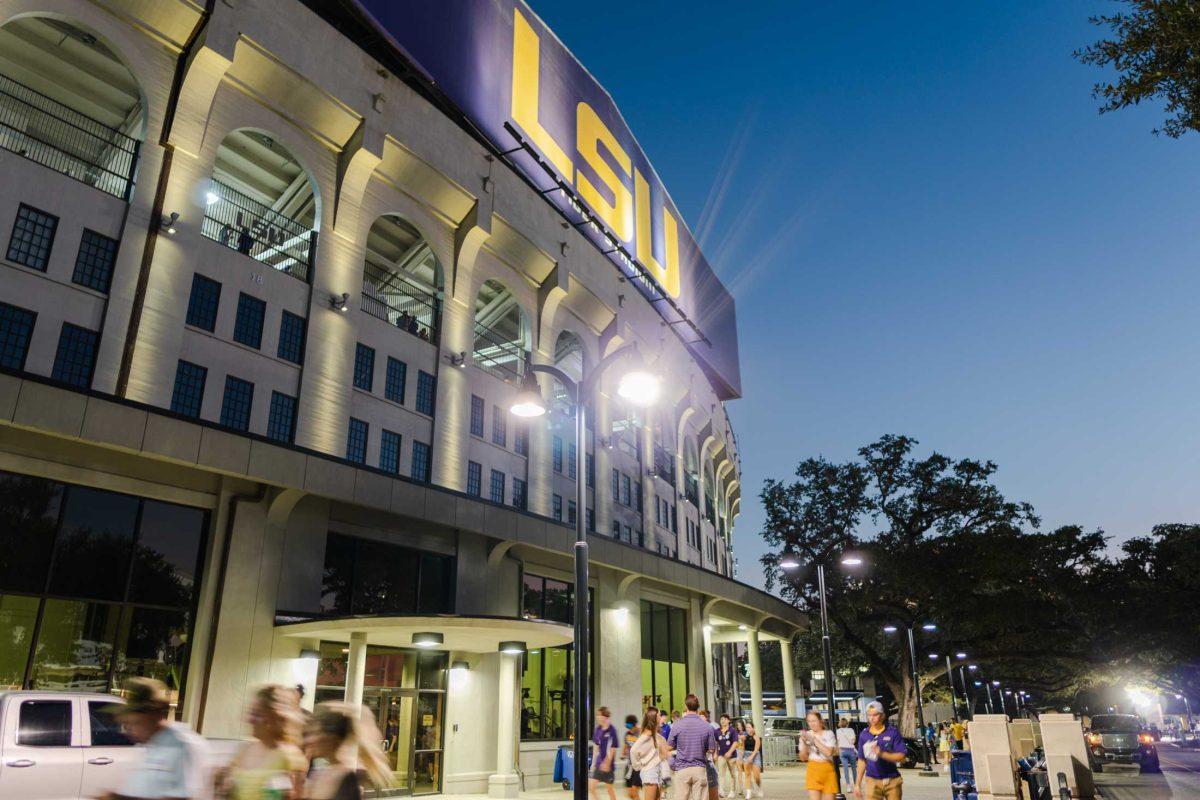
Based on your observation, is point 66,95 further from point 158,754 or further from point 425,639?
point 158,754

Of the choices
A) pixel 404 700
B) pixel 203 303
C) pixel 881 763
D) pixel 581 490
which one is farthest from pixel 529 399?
pixel 203 303

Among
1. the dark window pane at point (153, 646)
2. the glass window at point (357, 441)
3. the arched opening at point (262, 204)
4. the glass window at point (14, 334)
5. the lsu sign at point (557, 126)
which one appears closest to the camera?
the dark window pane at point (153, 646)

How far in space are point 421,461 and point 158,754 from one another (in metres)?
22.5

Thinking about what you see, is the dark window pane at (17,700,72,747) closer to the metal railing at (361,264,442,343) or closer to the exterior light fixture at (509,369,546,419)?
the exterior light fixture at (509,369,546,419)

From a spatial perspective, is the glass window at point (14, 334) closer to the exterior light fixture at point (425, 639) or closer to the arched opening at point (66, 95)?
the arched opening at point (66, 95)

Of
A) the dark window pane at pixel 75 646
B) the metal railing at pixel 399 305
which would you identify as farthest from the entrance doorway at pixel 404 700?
the metal railing at pixel 399 305

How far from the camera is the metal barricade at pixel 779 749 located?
37.3m

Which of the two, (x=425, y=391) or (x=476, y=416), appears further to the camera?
(x=476, y=416)

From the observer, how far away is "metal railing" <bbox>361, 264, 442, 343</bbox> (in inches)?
1115

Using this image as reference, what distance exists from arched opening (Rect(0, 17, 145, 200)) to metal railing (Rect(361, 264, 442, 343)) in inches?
311

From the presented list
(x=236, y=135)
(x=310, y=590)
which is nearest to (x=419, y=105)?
(x=236, y=135)

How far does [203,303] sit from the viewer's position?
861 inches

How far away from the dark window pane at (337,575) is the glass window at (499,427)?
9.56 meters

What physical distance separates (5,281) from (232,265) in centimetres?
535
